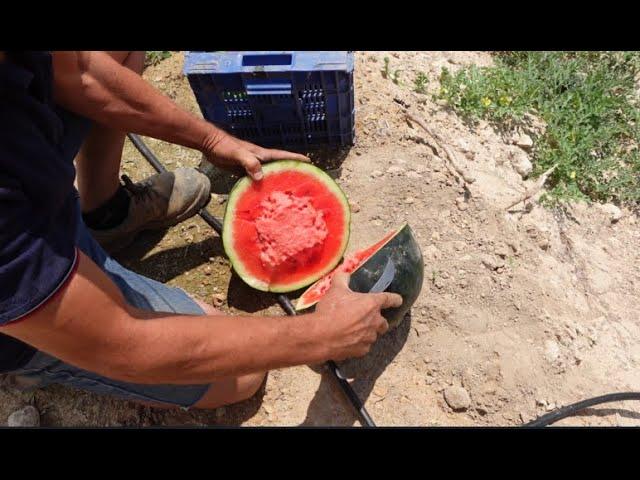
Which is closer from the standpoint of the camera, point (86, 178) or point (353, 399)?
point (353, 399)

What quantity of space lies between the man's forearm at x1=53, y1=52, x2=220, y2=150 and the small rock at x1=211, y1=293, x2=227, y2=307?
33.6 inches

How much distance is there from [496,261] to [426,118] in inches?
42.6

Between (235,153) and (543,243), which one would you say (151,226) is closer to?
(235,153)

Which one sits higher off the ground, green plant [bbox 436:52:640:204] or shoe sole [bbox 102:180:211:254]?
green plant [bbox 436:52:640:204]

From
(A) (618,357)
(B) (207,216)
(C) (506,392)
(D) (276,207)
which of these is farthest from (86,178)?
(A) (618,357)

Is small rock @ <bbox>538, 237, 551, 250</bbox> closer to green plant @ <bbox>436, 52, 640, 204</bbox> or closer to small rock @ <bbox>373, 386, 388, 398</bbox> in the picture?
green plant @ <bbox>436, 52, 640, 204</bbox>

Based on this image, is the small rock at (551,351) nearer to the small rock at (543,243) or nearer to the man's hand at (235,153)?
the small rock at (543,243)

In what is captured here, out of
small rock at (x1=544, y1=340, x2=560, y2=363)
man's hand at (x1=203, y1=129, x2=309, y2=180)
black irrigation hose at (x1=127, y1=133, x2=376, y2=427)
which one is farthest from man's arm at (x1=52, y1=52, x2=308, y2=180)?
small rock at (x1=544, y1=340, x2=560, y2=363)

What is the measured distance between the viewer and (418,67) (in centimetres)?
352

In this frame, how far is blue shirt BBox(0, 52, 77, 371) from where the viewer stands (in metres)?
1.20

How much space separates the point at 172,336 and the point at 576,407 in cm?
192

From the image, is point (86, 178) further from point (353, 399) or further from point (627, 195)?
point (627, 195)

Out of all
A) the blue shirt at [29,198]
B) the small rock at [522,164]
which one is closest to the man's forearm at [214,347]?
the blue shirt at [29,198]

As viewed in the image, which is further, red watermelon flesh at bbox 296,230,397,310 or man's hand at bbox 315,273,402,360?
red watermelon flesh at bbox 296,230,397,310
